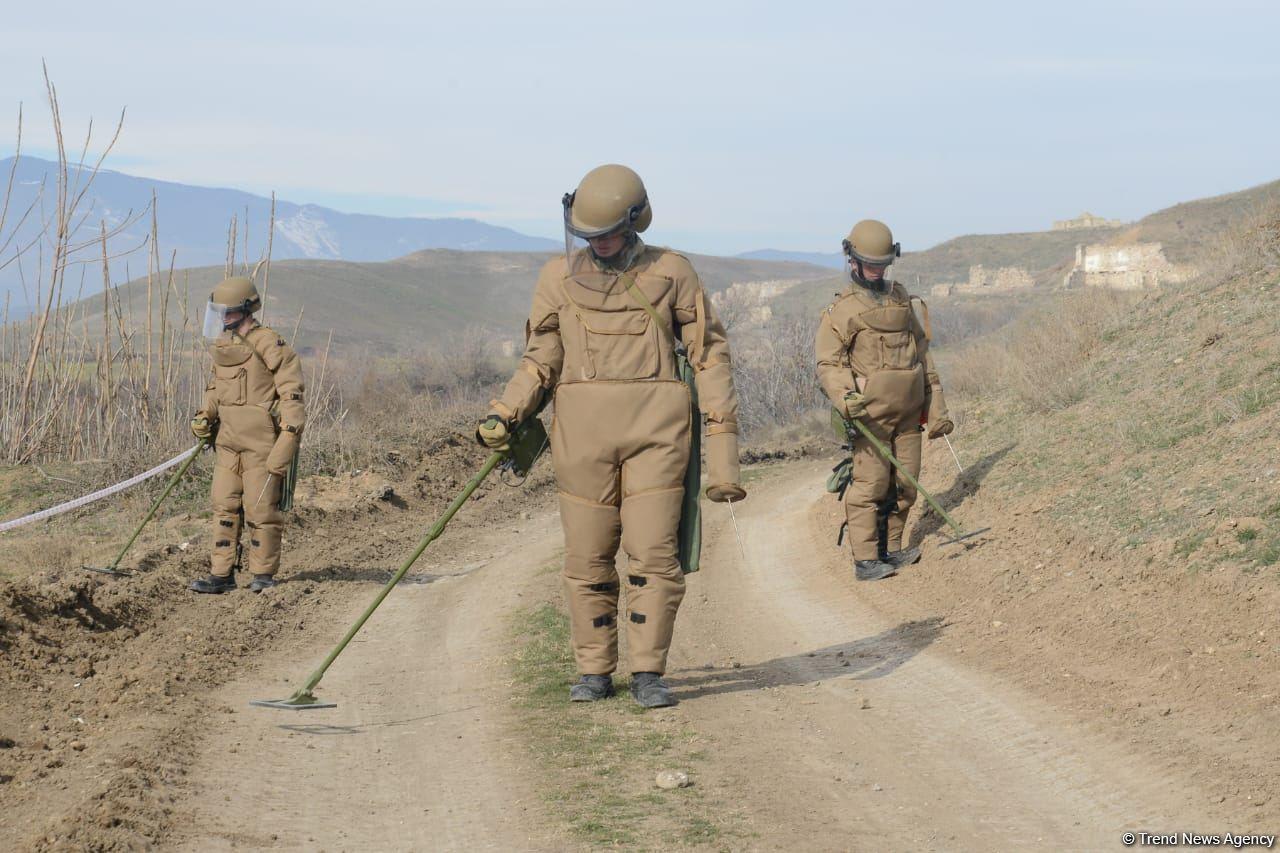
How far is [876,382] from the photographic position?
999 centimetres

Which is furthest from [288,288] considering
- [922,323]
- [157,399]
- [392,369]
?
[922,323]

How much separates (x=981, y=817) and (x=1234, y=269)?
11954 mm

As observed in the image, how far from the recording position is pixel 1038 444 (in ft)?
39.7

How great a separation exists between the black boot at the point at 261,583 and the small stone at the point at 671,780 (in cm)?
574

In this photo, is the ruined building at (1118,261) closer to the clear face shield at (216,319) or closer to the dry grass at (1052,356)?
the dry grass at (1052,356)

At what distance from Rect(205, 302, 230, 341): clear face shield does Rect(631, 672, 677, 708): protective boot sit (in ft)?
17.1

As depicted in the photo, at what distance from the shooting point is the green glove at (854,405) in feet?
32.2

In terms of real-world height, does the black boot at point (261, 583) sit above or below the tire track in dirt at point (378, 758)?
below

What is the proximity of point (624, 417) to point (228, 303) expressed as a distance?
493 centimetres

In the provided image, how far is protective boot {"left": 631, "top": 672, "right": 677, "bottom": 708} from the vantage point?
21.0 ft

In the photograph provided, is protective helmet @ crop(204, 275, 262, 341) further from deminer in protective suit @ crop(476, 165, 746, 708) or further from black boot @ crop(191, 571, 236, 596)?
deminer in protective suit @ crop(476, 165, 746, 708)

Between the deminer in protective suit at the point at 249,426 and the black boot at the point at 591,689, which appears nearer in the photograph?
the black boot at the point at 591,689

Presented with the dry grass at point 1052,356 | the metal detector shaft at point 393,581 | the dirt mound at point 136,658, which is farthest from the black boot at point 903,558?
the metal detector shaft at point 393,581

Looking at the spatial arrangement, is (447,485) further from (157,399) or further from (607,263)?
(607,263)
